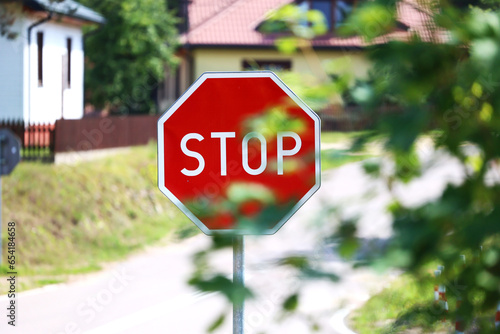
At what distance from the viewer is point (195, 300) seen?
133cm

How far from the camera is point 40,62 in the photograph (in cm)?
2183

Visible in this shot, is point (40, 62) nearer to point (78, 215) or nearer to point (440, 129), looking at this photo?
point (78, 215)

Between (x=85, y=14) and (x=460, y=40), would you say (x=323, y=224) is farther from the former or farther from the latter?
(x=85, y=14)

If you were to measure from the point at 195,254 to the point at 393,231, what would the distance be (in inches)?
12.7

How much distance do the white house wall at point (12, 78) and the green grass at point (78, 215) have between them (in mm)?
3319

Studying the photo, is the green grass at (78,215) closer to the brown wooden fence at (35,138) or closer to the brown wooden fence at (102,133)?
the brown wooden fence at (102,133)

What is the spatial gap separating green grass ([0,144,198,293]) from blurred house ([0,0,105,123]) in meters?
2.64

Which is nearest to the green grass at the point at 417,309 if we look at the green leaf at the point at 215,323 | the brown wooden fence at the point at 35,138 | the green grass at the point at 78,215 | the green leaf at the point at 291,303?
the green leaf at the point at 291,303

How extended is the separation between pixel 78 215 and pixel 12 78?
6.98 metres

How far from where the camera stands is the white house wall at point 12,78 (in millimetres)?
20453

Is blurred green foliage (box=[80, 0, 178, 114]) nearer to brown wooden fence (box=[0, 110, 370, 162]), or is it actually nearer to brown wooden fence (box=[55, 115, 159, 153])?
brown wooden fence (box=[55, 115, 159, 153])

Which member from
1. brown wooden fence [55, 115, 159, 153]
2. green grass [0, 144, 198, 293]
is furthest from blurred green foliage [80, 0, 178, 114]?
green grass [0, 144, 198, 293]

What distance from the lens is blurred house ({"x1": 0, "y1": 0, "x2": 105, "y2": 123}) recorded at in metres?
20.5

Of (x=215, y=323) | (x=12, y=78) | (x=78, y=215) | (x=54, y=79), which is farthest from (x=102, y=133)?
(x=215, y=323)
